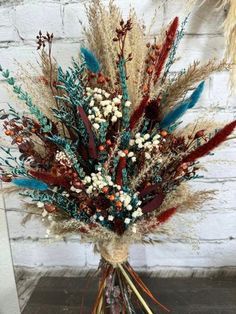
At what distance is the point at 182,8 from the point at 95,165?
1.37ft

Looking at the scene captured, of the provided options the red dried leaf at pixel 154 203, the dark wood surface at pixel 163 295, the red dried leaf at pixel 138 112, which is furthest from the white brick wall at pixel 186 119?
the red dried leaf at pixel 138 112

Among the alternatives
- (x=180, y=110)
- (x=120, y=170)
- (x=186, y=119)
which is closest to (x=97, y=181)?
(x=120, y=170)

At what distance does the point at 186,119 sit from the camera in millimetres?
942

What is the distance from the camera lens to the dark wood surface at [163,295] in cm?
92

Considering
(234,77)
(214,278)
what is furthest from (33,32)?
(214,278)

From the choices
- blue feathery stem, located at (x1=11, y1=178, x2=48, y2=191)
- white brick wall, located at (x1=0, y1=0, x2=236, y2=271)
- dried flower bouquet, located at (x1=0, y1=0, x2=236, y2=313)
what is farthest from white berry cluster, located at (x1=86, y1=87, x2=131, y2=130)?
white brick wall, located at (x1=0, y1=0, x2=236, y2=271)

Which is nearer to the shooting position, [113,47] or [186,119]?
[113,47]

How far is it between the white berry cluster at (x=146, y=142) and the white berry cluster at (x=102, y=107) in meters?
0.05

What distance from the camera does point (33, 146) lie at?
2.29ft

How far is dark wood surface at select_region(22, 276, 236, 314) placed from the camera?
3.01 ft

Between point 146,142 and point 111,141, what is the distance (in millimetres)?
59

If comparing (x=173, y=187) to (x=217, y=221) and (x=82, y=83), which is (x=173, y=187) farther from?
(x=217, y=221)

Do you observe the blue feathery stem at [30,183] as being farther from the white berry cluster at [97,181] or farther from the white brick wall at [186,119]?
the white brick wall at [186,119]

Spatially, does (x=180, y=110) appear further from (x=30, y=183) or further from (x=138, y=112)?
(x=30, y=183)
